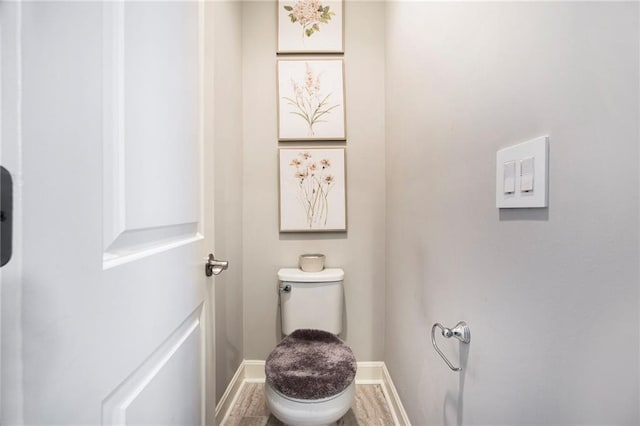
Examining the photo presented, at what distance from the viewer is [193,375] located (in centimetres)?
74

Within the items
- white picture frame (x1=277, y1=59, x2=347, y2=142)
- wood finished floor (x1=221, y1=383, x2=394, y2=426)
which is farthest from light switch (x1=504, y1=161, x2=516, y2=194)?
wood finished floor (x1=221, y1=383, x2=394, y2=426)

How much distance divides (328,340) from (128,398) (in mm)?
1063

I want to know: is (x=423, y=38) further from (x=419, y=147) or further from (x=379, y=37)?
(x=379, y=37)

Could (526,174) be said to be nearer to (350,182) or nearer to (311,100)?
(350,182)

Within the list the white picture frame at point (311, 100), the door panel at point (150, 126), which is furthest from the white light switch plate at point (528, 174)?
the white picture frame at point (311, 100)

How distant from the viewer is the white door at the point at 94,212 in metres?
0.31

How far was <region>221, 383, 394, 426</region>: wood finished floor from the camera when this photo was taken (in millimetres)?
1487

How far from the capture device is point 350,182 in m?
1.85

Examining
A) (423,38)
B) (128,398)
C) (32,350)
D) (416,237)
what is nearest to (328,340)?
(416,237)

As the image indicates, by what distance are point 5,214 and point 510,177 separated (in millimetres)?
793

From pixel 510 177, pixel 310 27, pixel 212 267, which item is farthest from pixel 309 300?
pixel 310 27

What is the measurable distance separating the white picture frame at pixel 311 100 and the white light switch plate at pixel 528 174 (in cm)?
126

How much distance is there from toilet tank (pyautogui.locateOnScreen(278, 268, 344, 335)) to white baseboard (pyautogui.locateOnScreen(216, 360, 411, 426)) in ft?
1.22

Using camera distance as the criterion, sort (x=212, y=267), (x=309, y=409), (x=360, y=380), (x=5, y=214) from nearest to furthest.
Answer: (x=5, y=214), (x=212, y=267), (x=309, y=409), (x=360, y=380)
